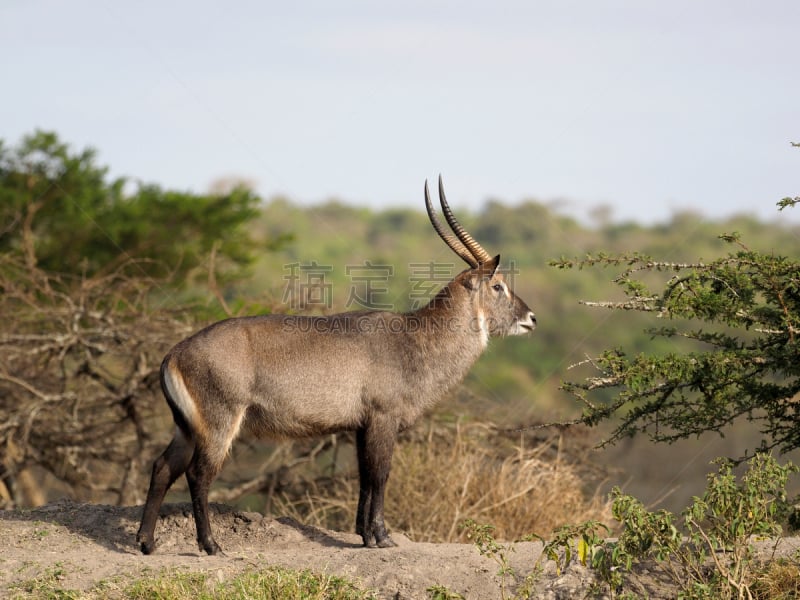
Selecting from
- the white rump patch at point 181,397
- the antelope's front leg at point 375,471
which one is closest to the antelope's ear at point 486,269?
the antelope's front leg at point 375,471

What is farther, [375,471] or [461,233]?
[461,233]

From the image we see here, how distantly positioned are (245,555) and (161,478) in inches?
35.1

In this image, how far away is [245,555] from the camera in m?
6.75

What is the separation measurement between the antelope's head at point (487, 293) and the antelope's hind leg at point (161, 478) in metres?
2.53

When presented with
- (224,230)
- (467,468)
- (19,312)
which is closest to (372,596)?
(467,468)

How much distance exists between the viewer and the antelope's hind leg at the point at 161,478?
7041 mm

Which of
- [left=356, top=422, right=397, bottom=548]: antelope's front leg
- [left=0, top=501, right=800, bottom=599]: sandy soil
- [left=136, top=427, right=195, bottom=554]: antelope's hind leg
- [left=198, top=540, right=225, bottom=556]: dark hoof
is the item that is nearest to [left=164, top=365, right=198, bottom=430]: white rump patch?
[left=136, top=427, right=195, bottom=554]: antelope's hind leg

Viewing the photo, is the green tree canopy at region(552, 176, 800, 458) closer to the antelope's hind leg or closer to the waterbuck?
the waterbuck

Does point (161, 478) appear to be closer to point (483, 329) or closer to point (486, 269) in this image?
point (483, 329)

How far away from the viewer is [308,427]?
23.8 feet

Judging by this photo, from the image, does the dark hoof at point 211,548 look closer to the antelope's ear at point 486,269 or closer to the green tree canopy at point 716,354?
the green tree canopy at point 716,354

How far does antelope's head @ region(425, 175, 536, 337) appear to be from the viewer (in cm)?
801

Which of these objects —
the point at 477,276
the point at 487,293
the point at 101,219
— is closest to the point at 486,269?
the point at 477,276

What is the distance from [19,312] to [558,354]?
80.0 ft
